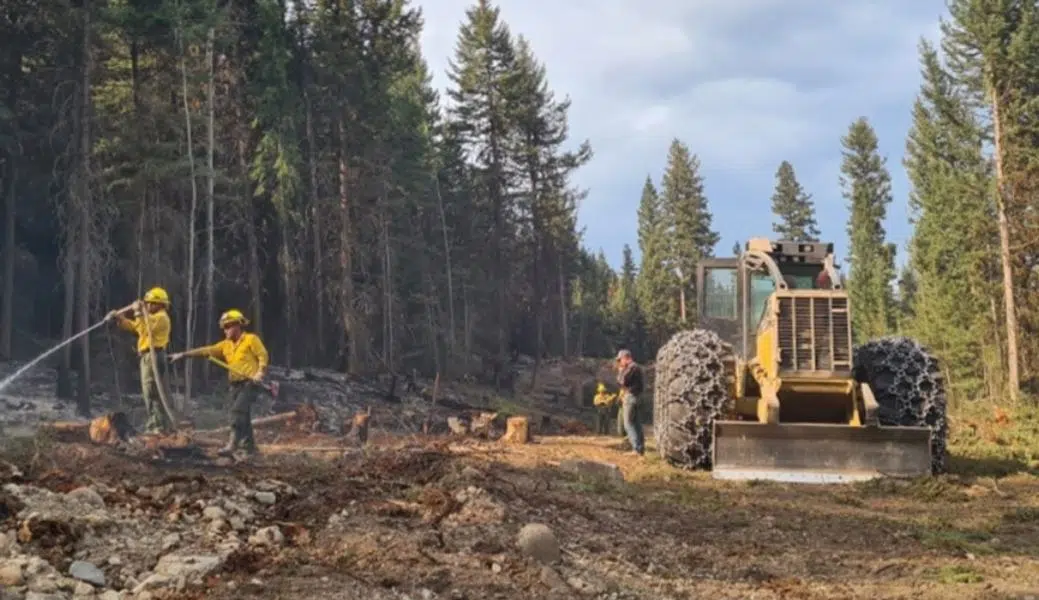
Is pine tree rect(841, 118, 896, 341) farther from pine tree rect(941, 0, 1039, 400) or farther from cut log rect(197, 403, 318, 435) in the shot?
cut log rect(197, 403, 318, 435)

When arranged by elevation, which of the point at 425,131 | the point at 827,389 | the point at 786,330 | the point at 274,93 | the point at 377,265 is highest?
the point at 425,131

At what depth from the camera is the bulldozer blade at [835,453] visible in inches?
472

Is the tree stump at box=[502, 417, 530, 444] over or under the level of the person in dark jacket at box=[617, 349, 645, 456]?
under

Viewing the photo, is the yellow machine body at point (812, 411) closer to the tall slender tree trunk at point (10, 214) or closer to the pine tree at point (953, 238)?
the tall slender tree trunk at point (10, 214)

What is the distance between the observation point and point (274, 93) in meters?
33.0

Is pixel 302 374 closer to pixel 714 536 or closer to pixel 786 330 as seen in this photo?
pixel 786 330

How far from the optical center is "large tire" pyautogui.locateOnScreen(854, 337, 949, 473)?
1277cm

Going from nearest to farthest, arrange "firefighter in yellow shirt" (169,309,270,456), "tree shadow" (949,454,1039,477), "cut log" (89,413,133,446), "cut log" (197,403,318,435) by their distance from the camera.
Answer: "firefighter in yellow shirt" (169,309,270,456) → "tree shadow" (949,454,1039,477) → "cut log" (89,413,133,446) → "cut log" (197,403,318,435)

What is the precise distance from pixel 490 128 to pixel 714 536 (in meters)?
44.9

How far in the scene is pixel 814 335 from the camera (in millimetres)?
12297

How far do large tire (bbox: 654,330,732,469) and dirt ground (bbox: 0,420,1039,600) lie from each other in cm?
94

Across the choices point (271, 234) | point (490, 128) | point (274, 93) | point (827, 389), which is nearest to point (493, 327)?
point (490, 128)

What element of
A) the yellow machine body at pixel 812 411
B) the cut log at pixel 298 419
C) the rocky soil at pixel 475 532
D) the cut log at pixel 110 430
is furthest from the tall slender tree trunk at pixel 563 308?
the rocky soil at pixel 475 532

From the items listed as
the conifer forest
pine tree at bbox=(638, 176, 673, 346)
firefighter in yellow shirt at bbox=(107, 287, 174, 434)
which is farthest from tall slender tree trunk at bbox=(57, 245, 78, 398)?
pine tree at bbox=(638, 176, 673, 346)
